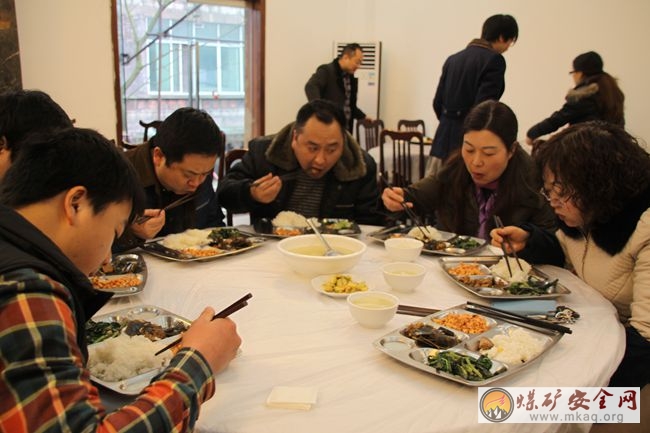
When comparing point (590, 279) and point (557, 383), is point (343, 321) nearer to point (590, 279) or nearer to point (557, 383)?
point (557, 383)

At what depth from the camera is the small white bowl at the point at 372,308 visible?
1.32 meters

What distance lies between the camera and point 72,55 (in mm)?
5000

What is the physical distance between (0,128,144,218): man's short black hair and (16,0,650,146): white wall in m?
4.56

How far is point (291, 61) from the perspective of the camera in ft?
21.5

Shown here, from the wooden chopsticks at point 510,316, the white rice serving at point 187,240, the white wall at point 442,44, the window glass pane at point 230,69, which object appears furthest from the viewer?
the window glass pane at point 230,69

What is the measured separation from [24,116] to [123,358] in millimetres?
944

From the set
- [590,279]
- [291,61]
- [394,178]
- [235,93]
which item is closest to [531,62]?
[394,178]

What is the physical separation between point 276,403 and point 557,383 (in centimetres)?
60

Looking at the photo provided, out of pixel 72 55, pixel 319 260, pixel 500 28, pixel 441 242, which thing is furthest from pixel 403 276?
pixel 72 55

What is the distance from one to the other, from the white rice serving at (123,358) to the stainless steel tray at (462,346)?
0.49m

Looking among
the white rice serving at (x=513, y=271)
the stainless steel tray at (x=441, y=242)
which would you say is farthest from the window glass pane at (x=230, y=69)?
the white rice serving at (x=513, y=271)

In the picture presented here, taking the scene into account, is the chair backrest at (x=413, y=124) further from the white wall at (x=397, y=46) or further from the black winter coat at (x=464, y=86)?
the black winter coat at (x=464, y=86)

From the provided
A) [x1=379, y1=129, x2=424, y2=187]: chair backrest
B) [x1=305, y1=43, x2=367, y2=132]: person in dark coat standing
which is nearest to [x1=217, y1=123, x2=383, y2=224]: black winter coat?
[x1=379, y1=129, x2=424, y2=187]: chair backrest

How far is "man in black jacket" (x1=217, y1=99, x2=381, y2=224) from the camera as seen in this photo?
2605 mm
